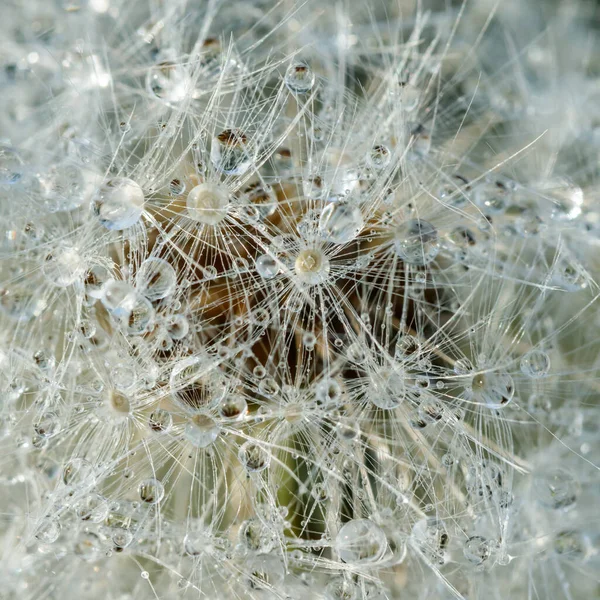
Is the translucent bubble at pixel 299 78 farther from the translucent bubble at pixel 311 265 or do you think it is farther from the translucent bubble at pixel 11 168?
the translucent bubble at pixel 11 168

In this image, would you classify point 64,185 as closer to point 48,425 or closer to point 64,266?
point 64,266

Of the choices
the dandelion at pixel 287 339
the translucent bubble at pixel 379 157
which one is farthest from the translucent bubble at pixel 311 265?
the translucent bubble at pixel 379 157

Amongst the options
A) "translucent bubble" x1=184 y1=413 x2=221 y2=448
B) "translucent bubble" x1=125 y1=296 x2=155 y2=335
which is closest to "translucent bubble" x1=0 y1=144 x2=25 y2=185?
"translucent bubble" x1=125 y1=296 x2=155 y2=335

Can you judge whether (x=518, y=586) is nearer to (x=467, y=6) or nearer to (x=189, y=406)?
(x=189, y=406)

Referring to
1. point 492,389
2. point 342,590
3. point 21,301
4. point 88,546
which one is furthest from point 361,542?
point 21,301

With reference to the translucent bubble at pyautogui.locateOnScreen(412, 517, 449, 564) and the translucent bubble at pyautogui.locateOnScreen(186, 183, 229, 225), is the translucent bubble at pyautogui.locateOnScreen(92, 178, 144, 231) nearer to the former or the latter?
the translucent bubble at pyautogui.locateOnScreen(186, 183, 229, 225)

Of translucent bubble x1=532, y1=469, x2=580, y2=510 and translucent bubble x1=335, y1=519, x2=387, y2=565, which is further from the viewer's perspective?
translucent bubble x1=532, y1=469, x2=580, y2=510
